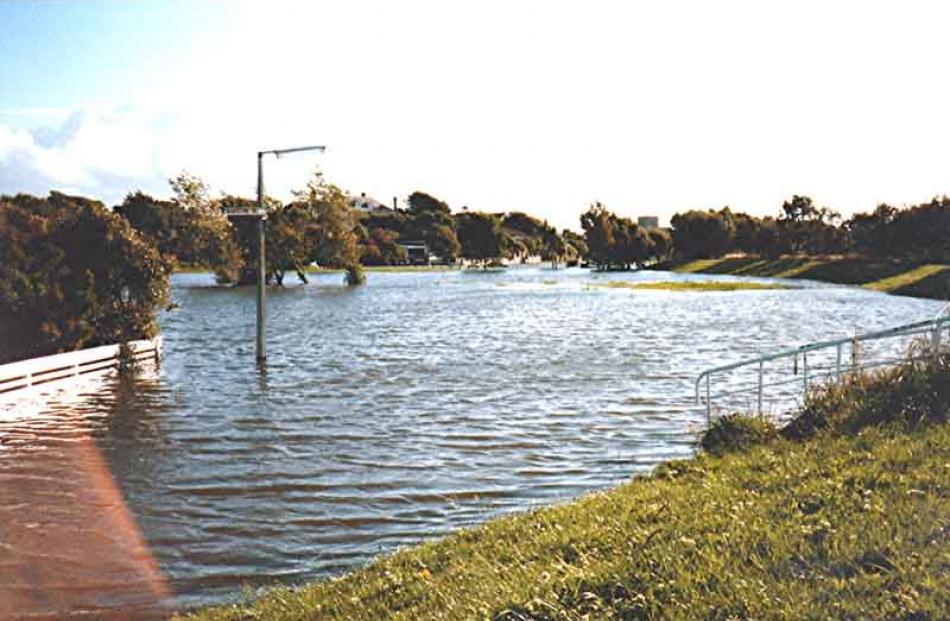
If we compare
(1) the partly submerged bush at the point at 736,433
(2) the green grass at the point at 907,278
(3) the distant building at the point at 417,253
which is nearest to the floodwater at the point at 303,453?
(1) the partly submerged bush at the point at 736,433

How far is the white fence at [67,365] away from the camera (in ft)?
65.9

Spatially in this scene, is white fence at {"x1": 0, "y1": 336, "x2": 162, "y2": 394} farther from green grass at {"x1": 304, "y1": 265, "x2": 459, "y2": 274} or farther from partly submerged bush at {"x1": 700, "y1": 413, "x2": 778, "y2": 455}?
green grass at {"x1": 304, "y1": 265, "x2": 459, "y2": 274}

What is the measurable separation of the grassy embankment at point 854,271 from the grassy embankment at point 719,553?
5034 cm

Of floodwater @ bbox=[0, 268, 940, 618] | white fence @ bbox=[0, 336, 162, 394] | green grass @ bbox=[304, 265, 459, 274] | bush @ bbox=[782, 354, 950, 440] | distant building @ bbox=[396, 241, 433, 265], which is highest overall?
distant building @ bbox=[396, 241, 433, 265]

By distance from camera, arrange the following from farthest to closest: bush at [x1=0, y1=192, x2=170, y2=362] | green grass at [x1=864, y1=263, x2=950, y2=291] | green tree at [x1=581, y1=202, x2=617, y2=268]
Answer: green tree at [x1=581, y1=202, x2=617, y2=268] → green grass at [x1=864, y1=263, x2=950, y2=291] → bush at [x1=0, y1=192, x2=170, y2=362]

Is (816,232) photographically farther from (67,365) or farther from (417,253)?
(67,365)

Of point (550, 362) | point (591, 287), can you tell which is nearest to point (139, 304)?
point (550, 362)

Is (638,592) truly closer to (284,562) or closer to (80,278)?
(284,562)

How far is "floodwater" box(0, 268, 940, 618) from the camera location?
361 inches

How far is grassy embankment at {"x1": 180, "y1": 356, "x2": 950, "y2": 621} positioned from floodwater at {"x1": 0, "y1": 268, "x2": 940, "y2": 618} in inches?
63.5

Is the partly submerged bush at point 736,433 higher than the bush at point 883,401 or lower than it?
lower

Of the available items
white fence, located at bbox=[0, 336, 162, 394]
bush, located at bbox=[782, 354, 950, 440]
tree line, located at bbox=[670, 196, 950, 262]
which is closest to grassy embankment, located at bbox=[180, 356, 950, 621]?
bush, located at bbox=[782, 354, 950, 440]

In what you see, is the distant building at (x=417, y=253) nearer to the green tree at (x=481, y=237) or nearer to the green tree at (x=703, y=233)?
the green tree at (x=481, y=237)

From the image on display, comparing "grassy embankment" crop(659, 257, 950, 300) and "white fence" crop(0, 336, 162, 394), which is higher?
"grassy embankment" crop(659, 257, 950, 300)
